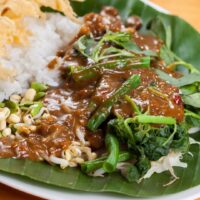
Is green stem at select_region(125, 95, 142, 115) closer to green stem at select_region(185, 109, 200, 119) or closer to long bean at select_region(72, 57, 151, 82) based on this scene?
long bean at select_region(72, 57, 151, 82)

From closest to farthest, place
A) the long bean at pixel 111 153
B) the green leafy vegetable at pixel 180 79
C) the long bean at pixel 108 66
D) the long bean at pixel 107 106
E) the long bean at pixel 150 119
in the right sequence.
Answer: the long bean at pixel 111 153 < the long bean at pixel 150 119 < the long bean at pixel 107 106 < the long bean at pixel 108 66 < the green leafy vegetable at pixel 180 79

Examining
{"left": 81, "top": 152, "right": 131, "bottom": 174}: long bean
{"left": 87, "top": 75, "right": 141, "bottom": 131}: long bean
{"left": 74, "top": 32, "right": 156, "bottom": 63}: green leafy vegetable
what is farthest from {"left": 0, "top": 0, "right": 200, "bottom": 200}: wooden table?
{"left": 81, "top": 152, "right": 131, "bottom": 174}: long bean

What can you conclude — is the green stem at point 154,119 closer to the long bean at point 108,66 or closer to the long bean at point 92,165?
the long bean at point 92,165

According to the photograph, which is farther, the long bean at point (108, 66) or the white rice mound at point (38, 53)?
the white rice mound at point (38, 53)

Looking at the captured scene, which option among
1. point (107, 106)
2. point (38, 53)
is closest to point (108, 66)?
point (107, 106)

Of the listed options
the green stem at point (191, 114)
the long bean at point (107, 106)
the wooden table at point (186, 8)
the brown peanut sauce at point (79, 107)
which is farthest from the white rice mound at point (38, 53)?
the wooden table at point (186, 8)

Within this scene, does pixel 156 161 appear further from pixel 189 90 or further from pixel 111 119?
pixel 189 90
